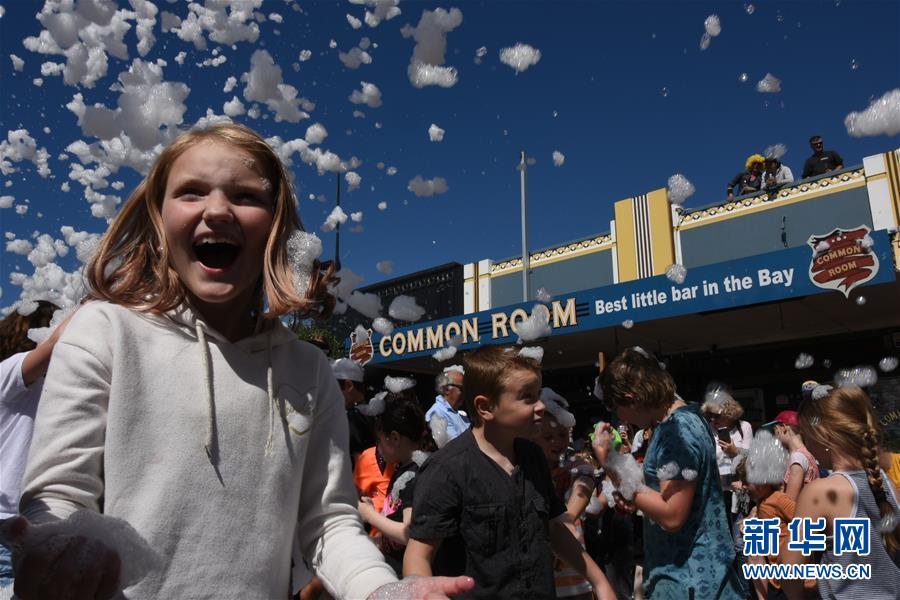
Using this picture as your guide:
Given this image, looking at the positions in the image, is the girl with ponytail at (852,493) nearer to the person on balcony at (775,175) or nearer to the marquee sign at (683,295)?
the marquee sign at (683,295)

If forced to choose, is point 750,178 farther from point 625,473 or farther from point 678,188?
point 625,473

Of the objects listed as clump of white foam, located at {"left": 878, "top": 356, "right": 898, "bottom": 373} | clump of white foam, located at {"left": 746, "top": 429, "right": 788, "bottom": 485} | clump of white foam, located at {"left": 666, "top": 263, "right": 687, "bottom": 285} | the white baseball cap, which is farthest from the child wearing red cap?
clump of white foam, located at {"left": 878, "top": 356, "right": 898, "bottom": 373}

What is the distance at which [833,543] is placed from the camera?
111 inches

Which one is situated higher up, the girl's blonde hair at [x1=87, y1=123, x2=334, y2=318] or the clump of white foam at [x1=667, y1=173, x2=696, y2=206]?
the clump of white foam at [x1=667, y1=173, x2=696, y2=206]

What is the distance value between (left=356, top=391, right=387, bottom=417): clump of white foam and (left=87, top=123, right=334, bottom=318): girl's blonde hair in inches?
135

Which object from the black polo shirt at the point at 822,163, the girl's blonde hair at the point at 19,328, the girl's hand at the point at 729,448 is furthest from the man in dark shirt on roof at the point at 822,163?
the girl's blonde hair at the point at 19,328

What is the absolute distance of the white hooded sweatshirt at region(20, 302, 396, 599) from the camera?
1.01m

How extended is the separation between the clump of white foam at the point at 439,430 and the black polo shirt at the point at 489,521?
245cm

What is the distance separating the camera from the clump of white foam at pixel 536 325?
22.9 ft

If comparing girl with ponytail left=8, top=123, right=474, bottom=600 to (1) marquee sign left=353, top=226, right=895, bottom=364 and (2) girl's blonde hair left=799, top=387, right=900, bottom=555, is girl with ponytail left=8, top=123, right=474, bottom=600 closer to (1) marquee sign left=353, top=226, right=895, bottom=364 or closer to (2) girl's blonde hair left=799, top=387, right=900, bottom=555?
(2) girl's blonde hair left=799, top=387, right=900, bottom=555

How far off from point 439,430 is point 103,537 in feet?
14.5

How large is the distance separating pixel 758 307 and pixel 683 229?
7016 millimetres

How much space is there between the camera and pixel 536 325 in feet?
26.3

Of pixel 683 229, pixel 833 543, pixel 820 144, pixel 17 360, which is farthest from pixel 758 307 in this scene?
pixel 17 360
